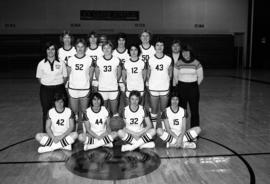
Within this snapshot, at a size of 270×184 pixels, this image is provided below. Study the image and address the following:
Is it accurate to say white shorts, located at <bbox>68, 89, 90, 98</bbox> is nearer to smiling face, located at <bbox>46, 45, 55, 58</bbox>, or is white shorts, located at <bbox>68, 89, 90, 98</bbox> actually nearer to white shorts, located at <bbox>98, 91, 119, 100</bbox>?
white shorts, located at <bbox>98, 91, 119, 100</bbox>

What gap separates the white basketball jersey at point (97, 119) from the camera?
15.0 ft

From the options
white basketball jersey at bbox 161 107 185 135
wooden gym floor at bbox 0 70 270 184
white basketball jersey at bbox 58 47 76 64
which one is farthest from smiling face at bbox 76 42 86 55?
white basketball jersey at bbox 161 107 185 135

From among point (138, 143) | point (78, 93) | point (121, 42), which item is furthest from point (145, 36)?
point (138, 143)

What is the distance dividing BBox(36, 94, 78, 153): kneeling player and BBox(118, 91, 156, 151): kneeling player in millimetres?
743

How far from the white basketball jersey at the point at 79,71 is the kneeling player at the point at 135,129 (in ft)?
2.75

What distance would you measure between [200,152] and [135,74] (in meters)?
1.61

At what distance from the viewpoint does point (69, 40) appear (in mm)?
5426

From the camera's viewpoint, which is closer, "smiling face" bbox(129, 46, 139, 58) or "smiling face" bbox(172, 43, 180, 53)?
"smiling face" bbox(129, 46, 139, 58)

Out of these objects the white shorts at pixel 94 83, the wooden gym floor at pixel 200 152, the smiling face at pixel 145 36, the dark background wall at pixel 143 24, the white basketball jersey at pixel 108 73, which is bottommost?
the wooden gym floor at pixel 200 152

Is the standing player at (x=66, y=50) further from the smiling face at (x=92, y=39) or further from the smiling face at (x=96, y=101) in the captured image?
the smiling face at (x=96, y=101)

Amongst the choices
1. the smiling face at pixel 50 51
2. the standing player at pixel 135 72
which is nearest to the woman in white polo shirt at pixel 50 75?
the smiling face at pixel 50 51

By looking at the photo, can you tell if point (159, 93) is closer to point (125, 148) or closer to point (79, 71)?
point (125, 148)

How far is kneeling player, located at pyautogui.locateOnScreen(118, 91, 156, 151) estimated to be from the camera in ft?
14.8

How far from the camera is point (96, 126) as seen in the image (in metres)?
4.61
